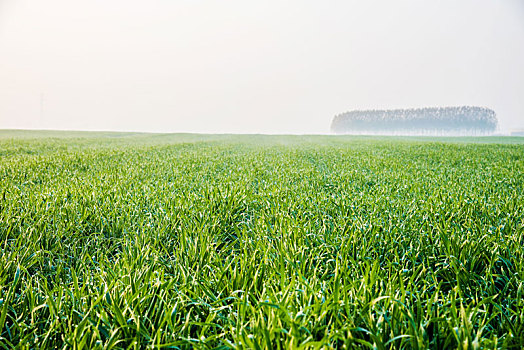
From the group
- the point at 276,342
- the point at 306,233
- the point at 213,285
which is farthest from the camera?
the point at 306,233

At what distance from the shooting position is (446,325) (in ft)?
4.93

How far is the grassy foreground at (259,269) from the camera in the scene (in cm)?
148

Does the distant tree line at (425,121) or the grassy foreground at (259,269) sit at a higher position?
the distant tree line at (425,121)

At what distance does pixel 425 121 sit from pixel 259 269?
17435 cm

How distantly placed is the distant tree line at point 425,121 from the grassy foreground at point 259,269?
551 ft

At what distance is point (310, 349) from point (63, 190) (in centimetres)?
494

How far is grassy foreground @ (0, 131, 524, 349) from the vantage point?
4.86 ft

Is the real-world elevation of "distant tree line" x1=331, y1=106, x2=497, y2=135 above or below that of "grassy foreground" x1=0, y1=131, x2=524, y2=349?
above

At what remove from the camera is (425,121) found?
498 ft

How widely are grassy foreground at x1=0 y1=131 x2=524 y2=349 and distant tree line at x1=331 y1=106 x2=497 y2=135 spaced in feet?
551

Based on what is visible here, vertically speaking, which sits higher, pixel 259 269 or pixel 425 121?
pixel 425 121

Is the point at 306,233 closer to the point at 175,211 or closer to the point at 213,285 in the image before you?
the point at 213,285

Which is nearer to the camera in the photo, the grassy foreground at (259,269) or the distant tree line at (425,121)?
the grassy foreground at (259,269)

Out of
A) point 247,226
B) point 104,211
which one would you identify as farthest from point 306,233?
point 104,211
